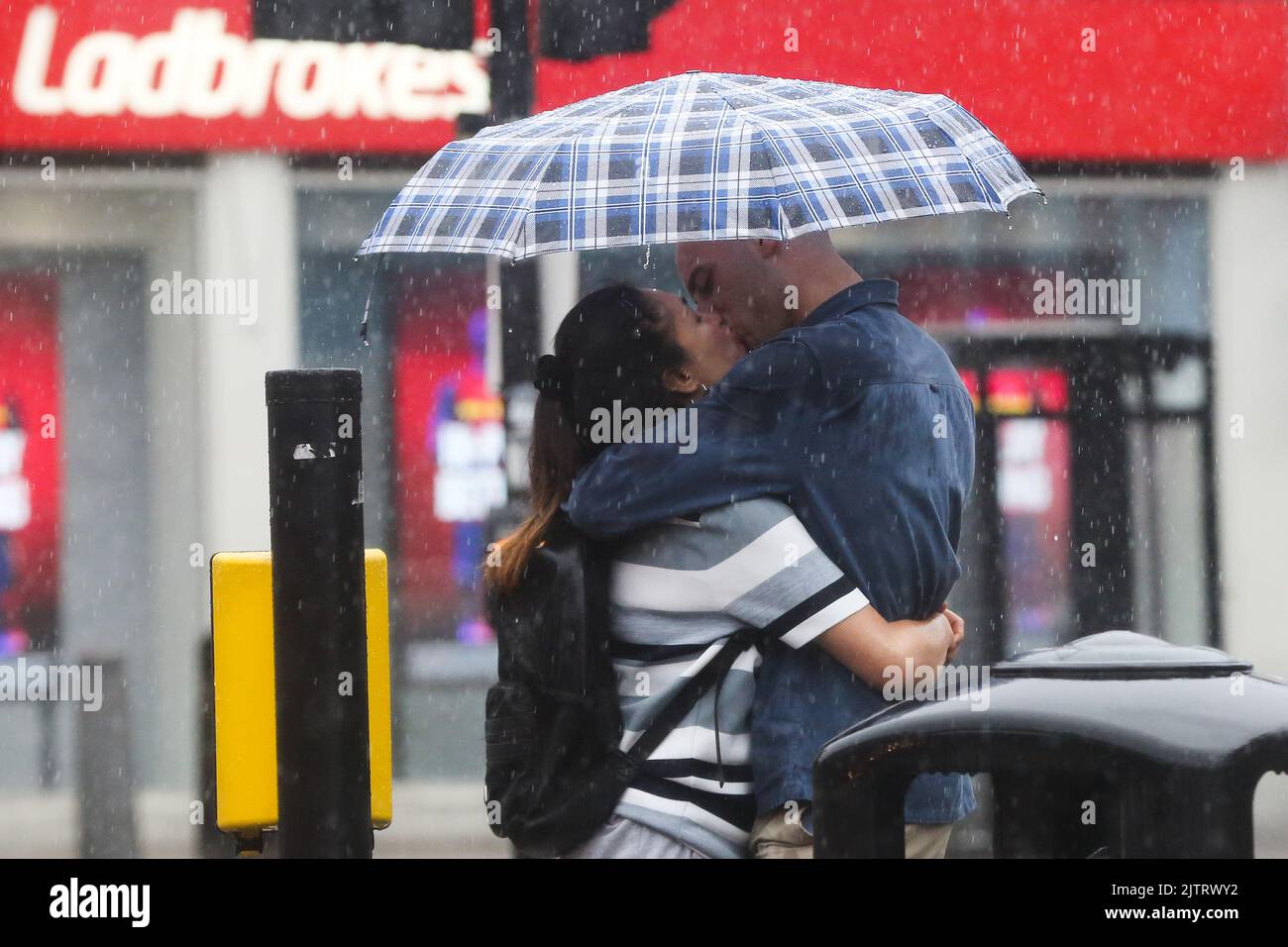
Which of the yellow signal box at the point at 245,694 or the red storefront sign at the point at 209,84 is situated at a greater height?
the red storefront sign at the point at 209,84

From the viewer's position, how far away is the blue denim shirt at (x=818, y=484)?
2.53 metres

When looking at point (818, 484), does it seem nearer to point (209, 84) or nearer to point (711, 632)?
point (711, 632)

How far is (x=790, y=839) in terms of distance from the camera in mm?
2504

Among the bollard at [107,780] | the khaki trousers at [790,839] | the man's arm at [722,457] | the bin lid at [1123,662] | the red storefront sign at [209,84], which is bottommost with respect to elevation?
the bollard at [107,780]

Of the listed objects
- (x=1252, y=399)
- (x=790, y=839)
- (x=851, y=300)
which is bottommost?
(x=790, y=839)

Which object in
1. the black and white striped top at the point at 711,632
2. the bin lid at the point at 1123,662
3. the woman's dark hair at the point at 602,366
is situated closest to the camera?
the bin lid at the point at 1123,662

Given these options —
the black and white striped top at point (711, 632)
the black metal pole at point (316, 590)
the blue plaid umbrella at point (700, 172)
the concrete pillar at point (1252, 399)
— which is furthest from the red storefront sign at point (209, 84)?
the black and white striped top at point (711, 632)

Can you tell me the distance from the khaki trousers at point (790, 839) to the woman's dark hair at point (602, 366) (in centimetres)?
55

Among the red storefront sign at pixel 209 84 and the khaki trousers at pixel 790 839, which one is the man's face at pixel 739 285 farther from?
the red storefront sign at pixel 209 84

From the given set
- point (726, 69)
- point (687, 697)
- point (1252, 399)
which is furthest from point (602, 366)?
point (1252, 399)

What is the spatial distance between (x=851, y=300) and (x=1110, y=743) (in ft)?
2.75

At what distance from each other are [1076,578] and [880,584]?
651cm

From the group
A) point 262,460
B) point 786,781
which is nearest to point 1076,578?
point 262,460

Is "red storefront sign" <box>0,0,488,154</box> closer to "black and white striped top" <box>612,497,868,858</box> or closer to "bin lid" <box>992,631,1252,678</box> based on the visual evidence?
"black and white striped top" <box>612,497,868,858</box>
